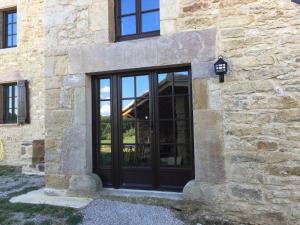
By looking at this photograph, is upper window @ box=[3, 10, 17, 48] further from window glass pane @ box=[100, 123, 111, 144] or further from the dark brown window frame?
window glass pane @ box=[100, 123, 111, 144]

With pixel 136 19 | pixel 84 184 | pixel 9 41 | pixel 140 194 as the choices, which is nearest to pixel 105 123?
pixel 84 184

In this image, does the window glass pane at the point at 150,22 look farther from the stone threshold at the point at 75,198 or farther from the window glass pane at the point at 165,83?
the stone threshold at the point at 75,198

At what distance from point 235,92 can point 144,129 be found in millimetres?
1408

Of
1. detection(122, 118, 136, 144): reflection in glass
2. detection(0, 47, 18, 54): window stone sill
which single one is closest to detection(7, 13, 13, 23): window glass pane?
detection(0, 47, 18, 54): window stone sill

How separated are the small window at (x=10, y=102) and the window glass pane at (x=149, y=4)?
21.9ft

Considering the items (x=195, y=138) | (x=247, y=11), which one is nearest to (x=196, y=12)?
(x=247, y=11)

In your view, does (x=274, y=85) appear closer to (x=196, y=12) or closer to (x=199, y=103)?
(x=199, y=103)

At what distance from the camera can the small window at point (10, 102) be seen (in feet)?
32.2

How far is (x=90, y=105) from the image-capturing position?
470 cm

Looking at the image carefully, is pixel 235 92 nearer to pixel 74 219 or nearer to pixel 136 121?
pixel 136 121

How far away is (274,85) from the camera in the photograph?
3.66m

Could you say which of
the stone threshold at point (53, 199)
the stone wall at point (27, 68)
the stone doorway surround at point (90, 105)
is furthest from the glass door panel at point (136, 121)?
the stone wall at point (27, 68)

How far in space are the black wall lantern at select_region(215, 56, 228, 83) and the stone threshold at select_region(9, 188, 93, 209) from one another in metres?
2.44

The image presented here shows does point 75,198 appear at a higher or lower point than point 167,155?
lower
